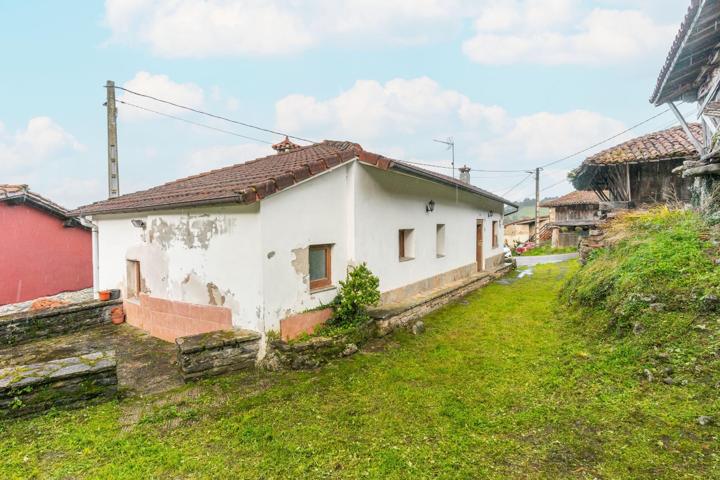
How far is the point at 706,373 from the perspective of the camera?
397 cm

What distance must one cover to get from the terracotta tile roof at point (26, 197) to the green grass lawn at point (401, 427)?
8.67 metres

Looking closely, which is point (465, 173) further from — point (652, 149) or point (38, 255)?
point (38, 255)

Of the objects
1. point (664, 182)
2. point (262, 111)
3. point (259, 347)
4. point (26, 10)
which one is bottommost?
point (259, 347)

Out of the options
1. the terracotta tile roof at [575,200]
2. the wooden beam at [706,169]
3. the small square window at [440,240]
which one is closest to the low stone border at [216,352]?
the small square window at [440,240]

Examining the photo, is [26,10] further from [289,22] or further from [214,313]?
[214,313]

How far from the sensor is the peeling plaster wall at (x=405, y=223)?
7344 millimetres

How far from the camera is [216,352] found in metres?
5.14

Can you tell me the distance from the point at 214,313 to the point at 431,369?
3644 millimetres

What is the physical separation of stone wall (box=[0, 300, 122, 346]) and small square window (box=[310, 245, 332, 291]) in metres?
5.23

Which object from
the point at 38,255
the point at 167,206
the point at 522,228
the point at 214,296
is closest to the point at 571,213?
the point at 522,228

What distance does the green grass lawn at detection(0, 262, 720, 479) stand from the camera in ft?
10.3

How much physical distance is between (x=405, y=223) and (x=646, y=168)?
8.03 m

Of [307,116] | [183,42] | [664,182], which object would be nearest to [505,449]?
[664,182]

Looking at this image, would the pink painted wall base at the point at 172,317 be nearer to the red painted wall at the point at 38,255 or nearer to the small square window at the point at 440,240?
the red painted wall at the point at 38,255
